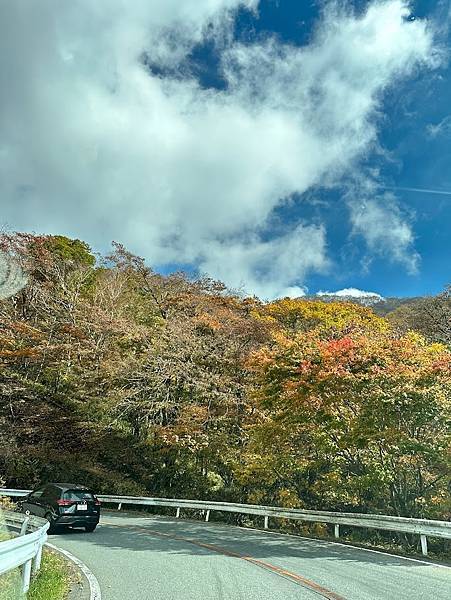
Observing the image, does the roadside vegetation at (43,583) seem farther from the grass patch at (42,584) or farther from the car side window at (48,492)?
the car side window at (48,492)

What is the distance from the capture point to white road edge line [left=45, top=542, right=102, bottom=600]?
696 centimetres

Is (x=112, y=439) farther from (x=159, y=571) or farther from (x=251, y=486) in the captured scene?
(x=159, y=571)

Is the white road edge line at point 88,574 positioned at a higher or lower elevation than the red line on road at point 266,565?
lower

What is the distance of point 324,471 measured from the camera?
17.7 m

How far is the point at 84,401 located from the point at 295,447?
13.9 meters

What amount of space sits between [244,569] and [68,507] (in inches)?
304

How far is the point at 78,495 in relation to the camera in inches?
576

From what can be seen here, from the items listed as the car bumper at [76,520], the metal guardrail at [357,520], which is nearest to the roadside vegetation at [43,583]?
the car bumper at [76,520]

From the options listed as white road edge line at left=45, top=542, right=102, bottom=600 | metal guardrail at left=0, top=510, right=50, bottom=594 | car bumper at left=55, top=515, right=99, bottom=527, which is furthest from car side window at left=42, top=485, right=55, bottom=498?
metal guardrail at left=0, top=510, right=50, bottom=594

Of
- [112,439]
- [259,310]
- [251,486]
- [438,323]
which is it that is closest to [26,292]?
[112,439]

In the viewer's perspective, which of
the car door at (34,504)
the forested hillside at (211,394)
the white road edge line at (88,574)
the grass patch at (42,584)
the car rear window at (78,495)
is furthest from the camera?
the car door at (34,504)

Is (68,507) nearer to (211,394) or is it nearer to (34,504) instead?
(34,504)

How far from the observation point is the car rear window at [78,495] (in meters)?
14.5

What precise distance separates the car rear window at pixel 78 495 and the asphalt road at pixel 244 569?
110cm
